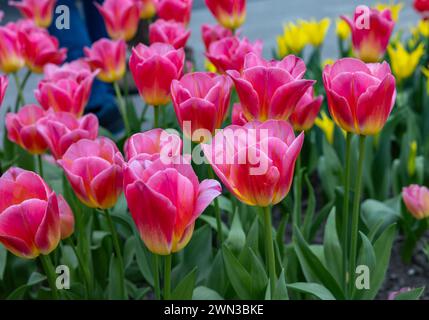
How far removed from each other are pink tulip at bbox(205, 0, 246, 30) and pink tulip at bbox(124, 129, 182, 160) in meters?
0.60

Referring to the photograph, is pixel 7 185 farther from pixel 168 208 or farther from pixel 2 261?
pixel 2 261

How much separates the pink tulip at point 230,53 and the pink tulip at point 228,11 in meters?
0.23

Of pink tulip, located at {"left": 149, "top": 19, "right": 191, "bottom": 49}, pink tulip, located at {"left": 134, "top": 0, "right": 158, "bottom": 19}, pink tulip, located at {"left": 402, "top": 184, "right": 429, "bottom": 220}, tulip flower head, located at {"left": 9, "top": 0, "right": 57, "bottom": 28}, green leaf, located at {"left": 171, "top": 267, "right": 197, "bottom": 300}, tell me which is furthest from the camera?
tulip flower head, located at {"left": 9, "top": 0, "right": 57, "bottom": 28}

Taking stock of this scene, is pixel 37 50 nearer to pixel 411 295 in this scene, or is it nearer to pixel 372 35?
pixel 372 35

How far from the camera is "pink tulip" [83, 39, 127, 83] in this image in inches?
56.6

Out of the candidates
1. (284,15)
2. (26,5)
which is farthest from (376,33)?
(284,15)

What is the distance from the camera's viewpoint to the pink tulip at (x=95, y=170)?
2.98 ft

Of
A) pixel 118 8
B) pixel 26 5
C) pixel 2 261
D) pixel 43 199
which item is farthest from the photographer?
pixel 26 5

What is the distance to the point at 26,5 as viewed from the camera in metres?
1.85

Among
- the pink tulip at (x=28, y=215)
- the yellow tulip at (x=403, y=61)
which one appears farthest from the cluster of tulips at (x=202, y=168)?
the yellow tulip at (x=403, y=61)

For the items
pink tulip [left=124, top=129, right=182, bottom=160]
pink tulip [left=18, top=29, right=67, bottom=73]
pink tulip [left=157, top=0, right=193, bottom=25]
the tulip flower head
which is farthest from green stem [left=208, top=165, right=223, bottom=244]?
the tulip flower head

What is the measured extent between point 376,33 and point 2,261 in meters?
0.71

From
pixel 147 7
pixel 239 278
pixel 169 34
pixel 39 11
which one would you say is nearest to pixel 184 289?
pixel 239 278

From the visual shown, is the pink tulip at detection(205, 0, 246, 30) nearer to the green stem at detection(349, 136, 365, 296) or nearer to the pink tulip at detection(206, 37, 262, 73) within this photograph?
the pink tulip at detection(206, 37, 262, 73)
